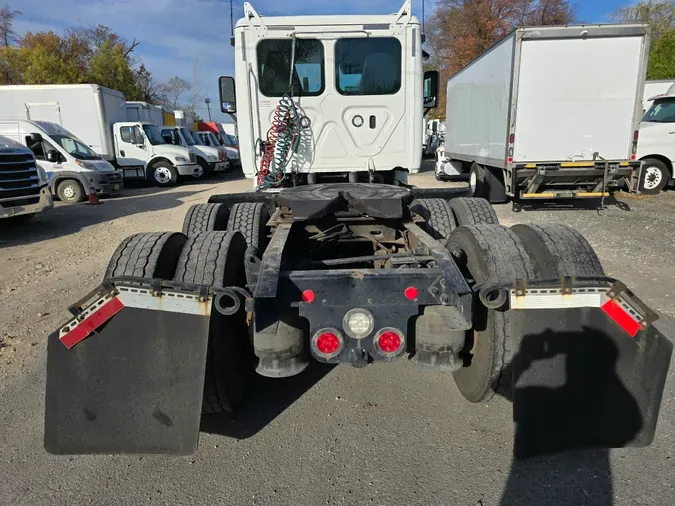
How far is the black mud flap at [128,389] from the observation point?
2.30 m

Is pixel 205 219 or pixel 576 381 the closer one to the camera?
pixel 576 381

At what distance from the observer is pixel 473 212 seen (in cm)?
468

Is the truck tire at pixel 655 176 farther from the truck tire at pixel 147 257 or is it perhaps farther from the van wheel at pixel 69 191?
the van wheel at pixel 69 191

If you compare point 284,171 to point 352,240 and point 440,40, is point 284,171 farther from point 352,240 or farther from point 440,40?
point 440,40

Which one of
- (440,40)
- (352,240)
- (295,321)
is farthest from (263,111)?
(440,40)

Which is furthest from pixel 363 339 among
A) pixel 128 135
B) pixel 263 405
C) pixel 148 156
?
pixel 128 135

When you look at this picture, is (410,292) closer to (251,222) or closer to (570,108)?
(251,222)

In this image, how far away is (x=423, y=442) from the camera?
2.76 m

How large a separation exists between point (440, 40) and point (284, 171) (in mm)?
38891

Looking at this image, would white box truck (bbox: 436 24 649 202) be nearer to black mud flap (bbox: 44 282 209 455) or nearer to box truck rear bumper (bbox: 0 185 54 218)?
black mud flap (bbox: 44 282 209 455)

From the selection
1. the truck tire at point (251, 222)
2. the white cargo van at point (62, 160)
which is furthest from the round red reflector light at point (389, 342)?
the white cargo van at point (62, 160)

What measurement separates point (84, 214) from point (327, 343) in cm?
1140

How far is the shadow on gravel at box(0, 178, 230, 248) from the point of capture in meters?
9.18

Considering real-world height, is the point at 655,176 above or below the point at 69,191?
above
